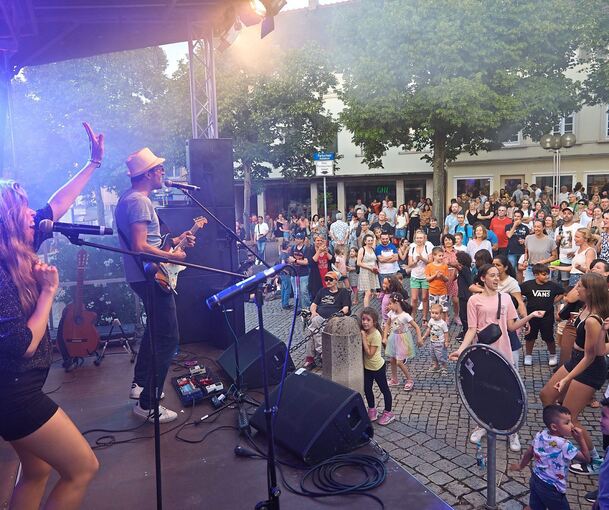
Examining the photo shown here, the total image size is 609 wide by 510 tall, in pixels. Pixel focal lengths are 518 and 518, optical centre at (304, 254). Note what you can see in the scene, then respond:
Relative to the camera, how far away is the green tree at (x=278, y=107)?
66.6 ft

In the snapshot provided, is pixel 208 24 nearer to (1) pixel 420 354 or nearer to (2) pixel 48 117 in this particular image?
(1) pixel 420 354

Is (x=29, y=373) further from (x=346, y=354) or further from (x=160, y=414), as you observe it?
(x=346, y=354)

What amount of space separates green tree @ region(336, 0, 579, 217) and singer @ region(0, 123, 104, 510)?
15.7 m

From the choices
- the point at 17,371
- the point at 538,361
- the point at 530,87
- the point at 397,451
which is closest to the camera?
the point at 17,371

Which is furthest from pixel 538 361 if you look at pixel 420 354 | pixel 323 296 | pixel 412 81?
pixel 412 81

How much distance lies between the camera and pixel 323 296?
689cm

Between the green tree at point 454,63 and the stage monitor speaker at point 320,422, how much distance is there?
47.0 feet

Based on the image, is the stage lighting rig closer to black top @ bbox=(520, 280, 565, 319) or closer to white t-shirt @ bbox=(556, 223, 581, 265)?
black top @ bbox=(520, 280, 565, 319)

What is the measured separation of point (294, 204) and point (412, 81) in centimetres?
1616

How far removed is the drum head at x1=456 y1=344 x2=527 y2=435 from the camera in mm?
3016

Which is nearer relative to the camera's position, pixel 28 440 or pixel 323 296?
pixel 28 440

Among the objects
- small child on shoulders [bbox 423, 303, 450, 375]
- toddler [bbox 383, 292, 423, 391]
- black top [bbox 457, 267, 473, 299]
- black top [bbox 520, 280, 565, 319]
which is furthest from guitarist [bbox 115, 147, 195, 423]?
black top [bbox 457, 267, 473, 299]

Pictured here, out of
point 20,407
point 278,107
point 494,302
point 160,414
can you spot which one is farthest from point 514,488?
point 278,107

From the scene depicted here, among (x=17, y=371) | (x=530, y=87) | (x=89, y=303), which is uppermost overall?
(x=530, y=87)
